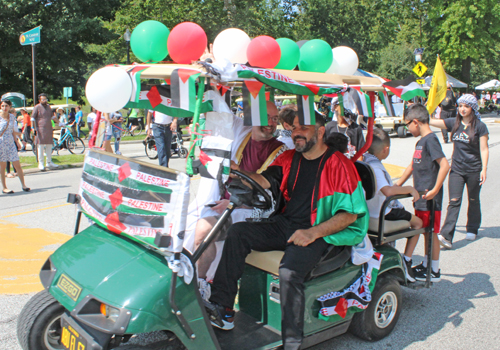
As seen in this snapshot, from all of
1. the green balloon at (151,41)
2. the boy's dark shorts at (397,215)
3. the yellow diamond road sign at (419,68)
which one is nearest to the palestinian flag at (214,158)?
the green balloon at (151,41)

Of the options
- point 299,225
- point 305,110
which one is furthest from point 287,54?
point 299,225

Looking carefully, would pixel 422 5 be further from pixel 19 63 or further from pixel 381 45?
pixel 19 63

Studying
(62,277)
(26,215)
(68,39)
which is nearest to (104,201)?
(62,277)

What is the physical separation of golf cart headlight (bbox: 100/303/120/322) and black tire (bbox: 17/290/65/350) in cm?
53

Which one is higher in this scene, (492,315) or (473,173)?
(473,173)

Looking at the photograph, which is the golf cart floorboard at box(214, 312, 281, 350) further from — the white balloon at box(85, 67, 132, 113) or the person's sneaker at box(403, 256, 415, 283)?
the white balloon at box(85, 67, 132, 113)

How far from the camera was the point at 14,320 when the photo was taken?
11.7 ft

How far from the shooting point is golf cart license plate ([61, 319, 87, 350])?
2.32 metres

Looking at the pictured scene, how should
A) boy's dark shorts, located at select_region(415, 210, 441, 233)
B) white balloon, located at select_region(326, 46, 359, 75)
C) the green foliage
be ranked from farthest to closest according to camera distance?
the green foliage, boy's dark shorts, located at select_region(415, 210, 441, 233), white balloon, located at select_region(326, 46, 359, 75)

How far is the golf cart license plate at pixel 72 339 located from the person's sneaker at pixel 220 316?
0.78 metres

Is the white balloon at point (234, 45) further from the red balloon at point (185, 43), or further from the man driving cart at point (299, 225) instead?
the man driving cart at point (299, 225)

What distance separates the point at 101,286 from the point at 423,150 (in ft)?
12.2

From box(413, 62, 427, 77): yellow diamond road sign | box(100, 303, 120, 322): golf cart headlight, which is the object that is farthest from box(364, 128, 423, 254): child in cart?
box(413, 62, 427, 77): yellow diamond road sign

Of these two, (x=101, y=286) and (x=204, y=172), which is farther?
(x=204, y=172)
